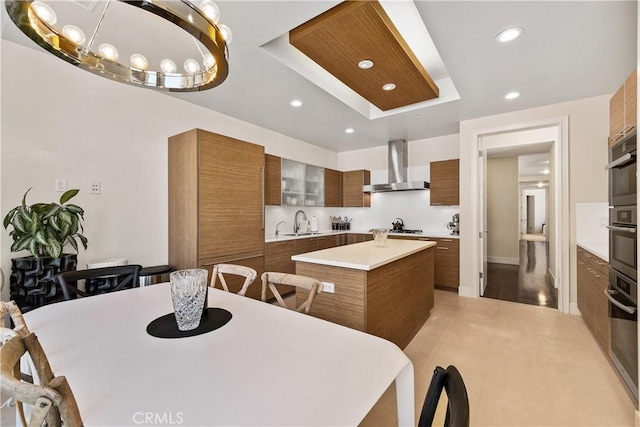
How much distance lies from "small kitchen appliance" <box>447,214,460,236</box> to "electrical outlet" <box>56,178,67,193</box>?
15.9 feet

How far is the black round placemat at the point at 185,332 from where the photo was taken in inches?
40.0

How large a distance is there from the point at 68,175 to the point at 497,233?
7648 mm

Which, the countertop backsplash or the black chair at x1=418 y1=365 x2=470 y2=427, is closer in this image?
the black chair at x1=418 y1=365 x2=470 y2=427

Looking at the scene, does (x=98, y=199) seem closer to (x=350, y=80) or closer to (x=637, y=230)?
(x=350, y=80)

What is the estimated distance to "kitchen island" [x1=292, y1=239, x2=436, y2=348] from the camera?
1.87 metres

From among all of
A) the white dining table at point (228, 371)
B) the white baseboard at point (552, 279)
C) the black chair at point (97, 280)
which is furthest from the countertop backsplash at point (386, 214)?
the white dining table at point (228, 371)

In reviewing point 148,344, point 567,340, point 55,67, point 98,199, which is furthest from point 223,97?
point 567,340

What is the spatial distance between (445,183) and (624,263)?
2700 mm

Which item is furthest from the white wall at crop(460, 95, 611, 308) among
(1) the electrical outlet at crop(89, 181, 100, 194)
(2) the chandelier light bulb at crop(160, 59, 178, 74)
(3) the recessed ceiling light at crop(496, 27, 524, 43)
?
(1) the electrical outlet at crop(89, 181, 100, 194)

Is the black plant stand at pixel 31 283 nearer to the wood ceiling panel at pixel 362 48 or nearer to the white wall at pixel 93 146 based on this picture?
the white wall at pixel 93 146

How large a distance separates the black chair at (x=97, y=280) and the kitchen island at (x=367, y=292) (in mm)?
1190

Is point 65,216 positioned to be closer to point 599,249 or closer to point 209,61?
point 209,61

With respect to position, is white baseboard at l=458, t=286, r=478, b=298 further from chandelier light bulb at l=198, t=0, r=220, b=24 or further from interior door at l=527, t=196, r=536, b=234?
interior door at l=527, t=196, r=536, b=234

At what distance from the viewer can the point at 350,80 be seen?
2656mm
